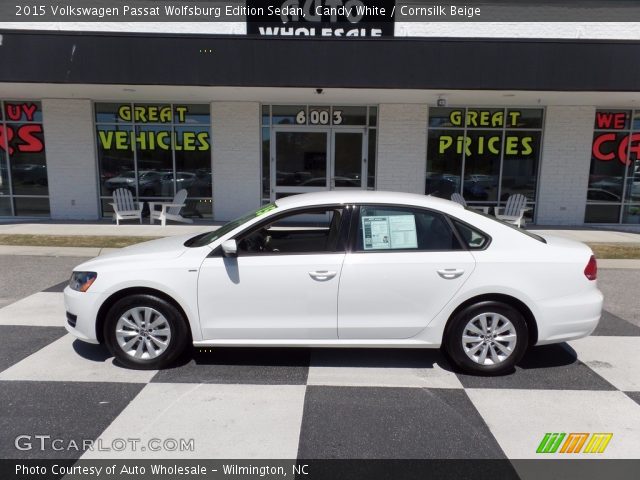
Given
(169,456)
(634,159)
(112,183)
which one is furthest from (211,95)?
(634,159)

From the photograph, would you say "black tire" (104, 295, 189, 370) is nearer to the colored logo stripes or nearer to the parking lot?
the parking lot

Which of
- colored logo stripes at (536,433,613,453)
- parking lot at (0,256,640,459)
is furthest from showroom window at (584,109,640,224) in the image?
colored logo stripes at (536,433,613,453)

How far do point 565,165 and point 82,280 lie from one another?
12.8 metres

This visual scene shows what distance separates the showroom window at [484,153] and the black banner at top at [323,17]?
2798mm

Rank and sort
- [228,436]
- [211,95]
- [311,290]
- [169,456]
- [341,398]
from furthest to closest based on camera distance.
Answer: [211,95] → [311,290] → [341,398] → [228,436] → [169,456]

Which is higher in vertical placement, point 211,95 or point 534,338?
point 211,95

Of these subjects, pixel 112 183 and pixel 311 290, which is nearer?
pixel 311 290

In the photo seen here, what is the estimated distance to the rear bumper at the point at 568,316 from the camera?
4.04 m

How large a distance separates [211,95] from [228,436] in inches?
404

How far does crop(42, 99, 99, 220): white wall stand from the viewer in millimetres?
12820

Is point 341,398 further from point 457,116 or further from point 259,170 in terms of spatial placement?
point 457,116

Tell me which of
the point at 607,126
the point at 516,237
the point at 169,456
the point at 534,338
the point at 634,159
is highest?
the point at 607,126

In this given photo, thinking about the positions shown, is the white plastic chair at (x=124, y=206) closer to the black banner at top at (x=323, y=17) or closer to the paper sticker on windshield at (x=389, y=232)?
the black banner at top at (x=323, y=17)

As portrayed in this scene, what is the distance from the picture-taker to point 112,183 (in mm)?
13469
